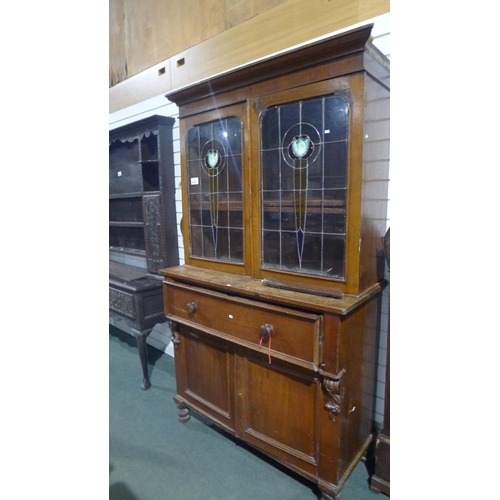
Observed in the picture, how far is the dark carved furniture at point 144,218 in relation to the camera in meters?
2.38

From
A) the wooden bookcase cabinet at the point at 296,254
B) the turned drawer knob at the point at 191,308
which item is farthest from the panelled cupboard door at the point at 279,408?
the turned drawer knob at the point at 191,308

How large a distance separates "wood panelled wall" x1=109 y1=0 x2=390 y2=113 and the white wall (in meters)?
0.07

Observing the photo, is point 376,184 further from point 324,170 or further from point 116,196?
point 116,196

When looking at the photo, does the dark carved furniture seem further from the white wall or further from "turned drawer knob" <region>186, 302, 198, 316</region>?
"turned drawer knob" <region>186, 302, 198, 316</region>

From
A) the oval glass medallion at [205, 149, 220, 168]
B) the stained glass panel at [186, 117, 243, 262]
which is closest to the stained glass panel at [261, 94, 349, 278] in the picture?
the stained glass panel at [186, 117, 243, 262]

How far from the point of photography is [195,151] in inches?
75.0

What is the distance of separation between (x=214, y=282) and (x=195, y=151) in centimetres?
85

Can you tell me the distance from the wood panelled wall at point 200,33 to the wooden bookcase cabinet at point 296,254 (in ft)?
1.90

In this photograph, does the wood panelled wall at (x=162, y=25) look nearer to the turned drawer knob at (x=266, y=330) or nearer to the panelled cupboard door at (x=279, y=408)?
the turned drawer knob at (x=266, y=330)

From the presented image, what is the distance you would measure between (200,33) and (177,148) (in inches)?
34.0

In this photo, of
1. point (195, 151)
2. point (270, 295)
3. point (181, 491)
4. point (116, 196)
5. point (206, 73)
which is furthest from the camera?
point (116, 196)

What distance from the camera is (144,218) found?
265 cm

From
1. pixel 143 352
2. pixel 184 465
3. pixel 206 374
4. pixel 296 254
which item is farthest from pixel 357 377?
pixel 143 352
